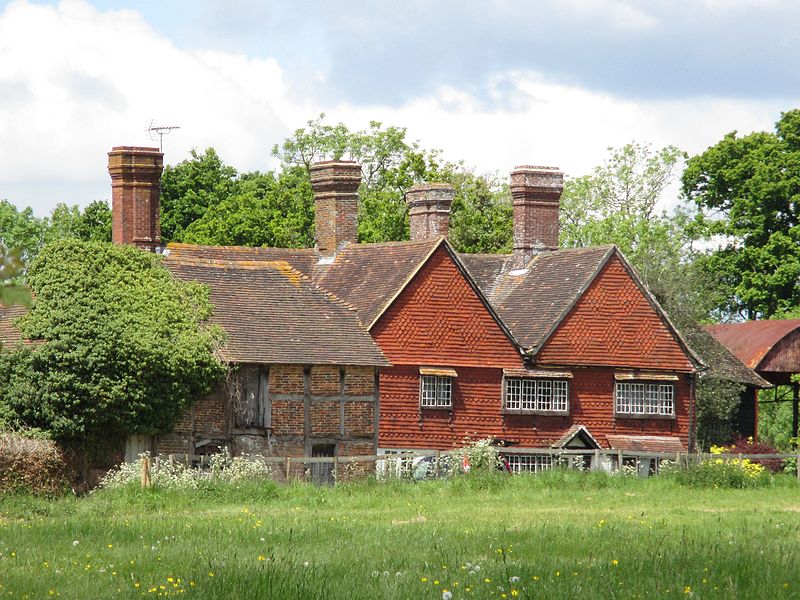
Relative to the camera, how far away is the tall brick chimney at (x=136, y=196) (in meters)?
43.3

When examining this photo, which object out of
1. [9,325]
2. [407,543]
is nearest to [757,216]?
[9,325]

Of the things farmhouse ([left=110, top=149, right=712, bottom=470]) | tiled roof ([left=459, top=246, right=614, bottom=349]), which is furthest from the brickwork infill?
tiled roof ([left=459, top=246, right=614, bottom=349])

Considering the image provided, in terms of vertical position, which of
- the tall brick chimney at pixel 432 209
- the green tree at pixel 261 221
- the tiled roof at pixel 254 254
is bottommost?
the tiled roof at pixel 254 254

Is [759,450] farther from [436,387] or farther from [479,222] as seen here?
[479,222]

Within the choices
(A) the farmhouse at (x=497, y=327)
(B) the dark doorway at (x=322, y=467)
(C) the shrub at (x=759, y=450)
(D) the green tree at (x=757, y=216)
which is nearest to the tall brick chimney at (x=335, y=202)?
(A) the farmhouse at (x=497, y=327)

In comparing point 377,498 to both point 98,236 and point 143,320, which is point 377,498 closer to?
point 143,320

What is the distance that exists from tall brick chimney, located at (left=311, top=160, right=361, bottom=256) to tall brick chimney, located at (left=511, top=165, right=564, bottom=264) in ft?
16.9

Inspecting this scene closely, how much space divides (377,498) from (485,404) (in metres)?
12.7

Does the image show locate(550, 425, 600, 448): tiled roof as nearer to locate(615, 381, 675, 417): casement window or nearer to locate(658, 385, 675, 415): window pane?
locate(615, 381, 675, 417): casement window

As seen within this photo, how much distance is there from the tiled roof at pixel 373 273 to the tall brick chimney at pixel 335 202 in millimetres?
527

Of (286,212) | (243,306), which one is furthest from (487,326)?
(286,212)

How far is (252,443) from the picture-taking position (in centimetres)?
3841

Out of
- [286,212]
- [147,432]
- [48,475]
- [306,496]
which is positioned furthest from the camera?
[286,212]

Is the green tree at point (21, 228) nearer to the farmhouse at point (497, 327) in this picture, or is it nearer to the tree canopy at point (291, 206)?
the tree canopy at point (291, 206)
